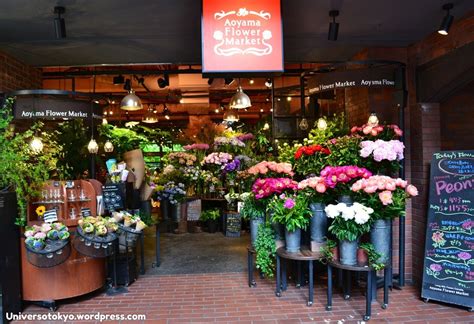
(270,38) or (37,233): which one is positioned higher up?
(270,38)

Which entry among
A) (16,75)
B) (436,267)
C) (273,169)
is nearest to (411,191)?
(436,267)

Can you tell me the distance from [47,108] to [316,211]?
3320mm

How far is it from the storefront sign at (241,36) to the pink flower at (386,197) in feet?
5.18

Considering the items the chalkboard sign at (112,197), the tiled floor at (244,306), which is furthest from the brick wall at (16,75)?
the tiled floor at (244,306)

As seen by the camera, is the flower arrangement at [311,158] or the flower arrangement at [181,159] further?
the flower arrangement at [181,159]

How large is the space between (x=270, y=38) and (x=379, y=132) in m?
1.83

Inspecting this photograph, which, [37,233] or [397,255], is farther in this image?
[397,255]

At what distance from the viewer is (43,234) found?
13.7 feet

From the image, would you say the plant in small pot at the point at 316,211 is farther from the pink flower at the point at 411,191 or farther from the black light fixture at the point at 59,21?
the black light fixture at the point at 59,21

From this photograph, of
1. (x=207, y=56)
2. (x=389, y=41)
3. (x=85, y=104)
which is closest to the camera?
(x=207, y=56)

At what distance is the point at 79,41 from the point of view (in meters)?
5.07

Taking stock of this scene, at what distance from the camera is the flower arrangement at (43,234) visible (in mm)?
4098

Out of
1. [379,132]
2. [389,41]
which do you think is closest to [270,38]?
[379,132]

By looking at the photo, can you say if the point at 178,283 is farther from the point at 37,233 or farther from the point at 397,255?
the point at 397,255
